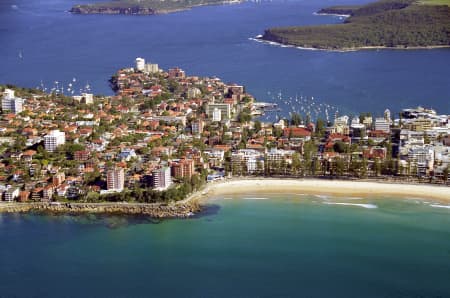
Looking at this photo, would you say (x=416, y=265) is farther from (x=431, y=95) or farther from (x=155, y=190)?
(x=431, y=95)

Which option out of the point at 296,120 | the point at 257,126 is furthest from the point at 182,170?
the point at 296,120

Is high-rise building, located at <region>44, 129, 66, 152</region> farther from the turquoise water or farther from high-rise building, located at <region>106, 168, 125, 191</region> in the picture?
the turquoise water

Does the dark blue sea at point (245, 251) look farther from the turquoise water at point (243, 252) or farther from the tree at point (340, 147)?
the tree at point (340, 147)

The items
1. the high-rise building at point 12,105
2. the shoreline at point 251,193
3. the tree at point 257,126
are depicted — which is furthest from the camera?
the high-rise building at point 12,105

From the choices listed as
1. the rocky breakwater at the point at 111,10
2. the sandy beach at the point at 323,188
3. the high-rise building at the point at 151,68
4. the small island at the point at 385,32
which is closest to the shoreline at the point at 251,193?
the sandy beach at the point at 323,188

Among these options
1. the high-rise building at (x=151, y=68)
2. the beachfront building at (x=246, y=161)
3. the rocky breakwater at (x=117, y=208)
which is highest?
the high-rise building at (x=151, y=68)

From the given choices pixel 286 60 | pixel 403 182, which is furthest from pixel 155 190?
pixel 286 60

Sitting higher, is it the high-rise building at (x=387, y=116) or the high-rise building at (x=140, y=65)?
the high-rise building at (x=140, y=65)
